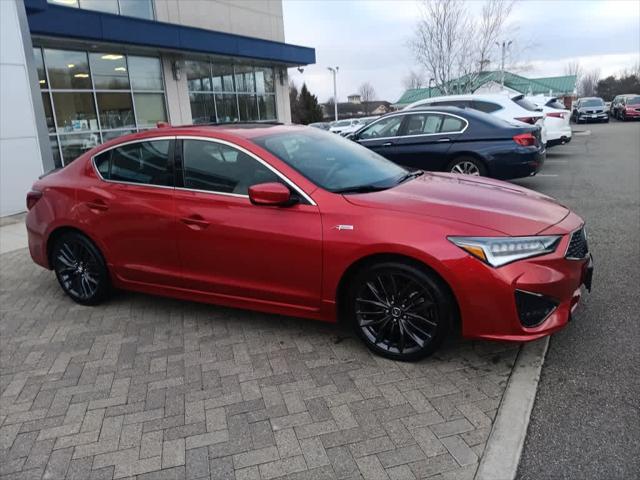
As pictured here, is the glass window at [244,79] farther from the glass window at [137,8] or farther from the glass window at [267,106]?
the glass window at [137,8]

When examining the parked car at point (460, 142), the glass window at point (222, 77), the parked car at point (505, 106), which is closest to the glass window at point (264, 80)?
the glass window at point (222, 77)

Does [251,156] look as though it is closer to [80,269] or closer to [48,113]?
[80,269]

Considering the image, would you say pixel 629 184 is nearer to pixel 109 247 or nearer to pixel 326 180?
pixel 326 180

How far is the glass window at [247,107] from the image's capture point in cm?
1969

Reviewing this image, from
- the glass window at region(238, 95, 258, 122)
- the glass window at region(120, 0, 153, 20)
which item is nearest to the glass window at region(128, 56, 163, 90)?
the glass window at region(120, 0, 153, 20)

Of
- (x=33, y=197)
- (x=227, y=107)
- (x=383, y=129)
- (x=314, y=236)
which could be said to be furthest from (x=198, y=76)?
(x=314, y=236)

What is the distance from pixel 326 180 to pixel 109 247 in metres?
2.06

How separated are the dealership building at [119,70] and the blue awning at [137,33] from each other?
3 cm

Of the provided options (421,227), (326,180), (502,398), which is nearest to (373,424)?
(502,398)

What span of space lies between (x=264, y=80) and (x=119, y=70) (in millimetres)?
7217

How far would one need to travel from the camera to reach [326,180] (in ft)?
12.1

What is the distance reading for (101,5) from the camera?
14.4 meters

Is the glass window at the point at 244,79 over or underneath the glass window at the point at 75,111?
over

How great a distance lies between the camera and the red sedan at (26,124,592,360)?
10.2ft
